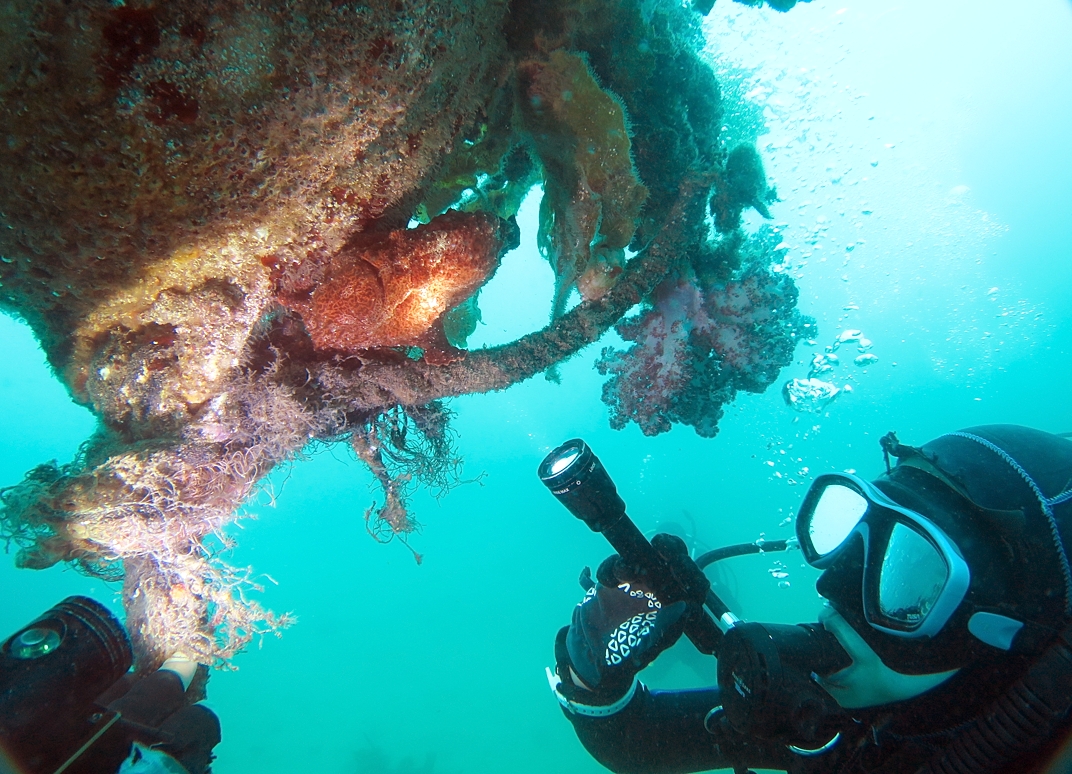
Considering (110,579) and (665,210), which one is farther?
(665,210)

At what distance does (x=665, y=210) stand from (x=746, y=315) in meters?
1.04

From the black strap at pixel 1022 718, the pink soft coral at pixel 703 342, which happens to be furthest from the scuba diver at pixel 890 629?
the pink soft coral at pixel 703 342

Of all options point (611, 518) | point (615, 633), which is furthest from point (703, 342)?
point (615, 633)

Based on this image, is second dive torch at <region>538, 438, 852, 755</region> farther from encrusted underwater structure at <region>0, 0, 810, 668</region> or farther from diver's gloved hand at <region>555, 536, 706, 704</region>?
encrusted underwater structure at <region>0, 0, 810, 668</region>

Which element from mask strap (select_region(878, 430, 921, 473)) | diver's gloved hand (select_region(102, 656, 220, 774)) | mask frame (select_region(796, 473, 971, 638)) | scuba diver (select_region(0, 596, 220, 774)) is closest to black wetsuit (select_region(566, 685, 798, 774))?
mask frame (select_region(796, 473, 971, 638))

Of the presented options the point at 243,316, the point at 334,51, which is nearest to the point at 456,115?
the point at 334,51

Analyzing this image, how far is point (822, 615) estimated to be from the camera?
3.20 m

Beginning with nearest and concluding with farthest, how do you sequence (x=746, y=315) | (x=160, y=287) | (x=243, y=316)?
(x=160, y=287) < (x=243, y=316) < (x=746, y=315)

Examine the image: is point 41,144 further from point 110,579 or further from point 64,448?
point 64,448

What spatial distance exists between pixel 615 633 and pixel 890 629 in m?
1.58

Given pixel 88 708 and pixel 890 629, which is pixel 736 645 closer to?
pixel 890 629

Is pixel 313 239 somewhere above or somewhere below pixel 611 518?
above

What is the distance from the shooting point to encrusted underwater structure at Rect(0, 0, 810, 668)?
1.50 meters

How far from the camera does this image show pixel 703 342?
11.8 feet
